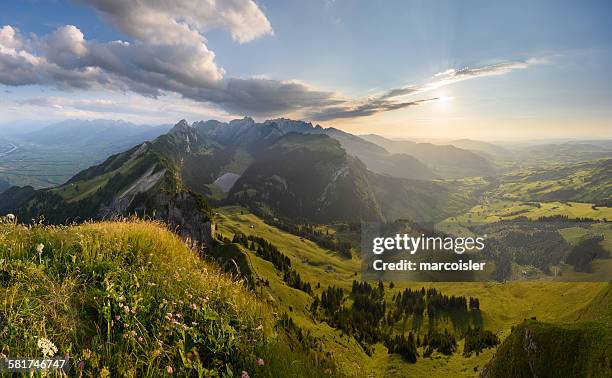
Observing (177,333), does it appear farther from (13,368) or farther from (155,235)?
(155,235)

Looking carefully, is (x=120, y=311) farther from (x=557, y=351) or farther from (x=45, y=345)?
(x=557, y=351)

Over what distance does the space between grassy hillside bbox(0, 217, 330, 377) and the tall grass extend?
0.06ft

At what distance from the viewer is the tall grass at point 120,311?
4.67m

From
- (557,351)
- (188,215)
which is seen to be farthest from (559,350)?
(188,215)

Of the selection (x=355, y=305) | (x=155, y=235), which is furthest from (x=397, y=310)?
(x=155, y=235)

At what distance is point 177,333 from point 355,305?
183 m

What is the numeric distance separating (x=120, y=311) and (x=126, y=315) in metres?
0.23

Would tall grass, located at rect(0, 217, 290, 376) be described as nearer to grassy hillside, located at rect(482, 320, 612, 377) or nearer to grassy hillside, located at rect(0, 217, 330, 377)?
grassy hillside, located at rect(0, 217, 330, 377)

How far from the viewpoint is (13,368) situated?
3998 mm

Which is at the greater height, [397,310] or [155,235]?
[155,235]

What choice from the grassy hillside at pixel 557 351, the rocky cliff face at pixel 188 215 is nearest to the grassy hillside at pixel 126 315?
the grassy hillside at pixel 557 351

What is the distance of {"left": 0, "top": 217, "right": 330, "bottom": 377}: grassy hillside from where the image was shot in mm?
4695

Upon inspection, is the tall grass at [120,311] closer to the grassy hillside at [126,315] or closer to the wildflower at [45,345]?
the grassy hillside at [126,315]

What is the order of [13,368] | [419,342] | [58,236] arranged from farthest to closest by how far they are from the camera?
[419,342] → [58,236] → [13,368]
